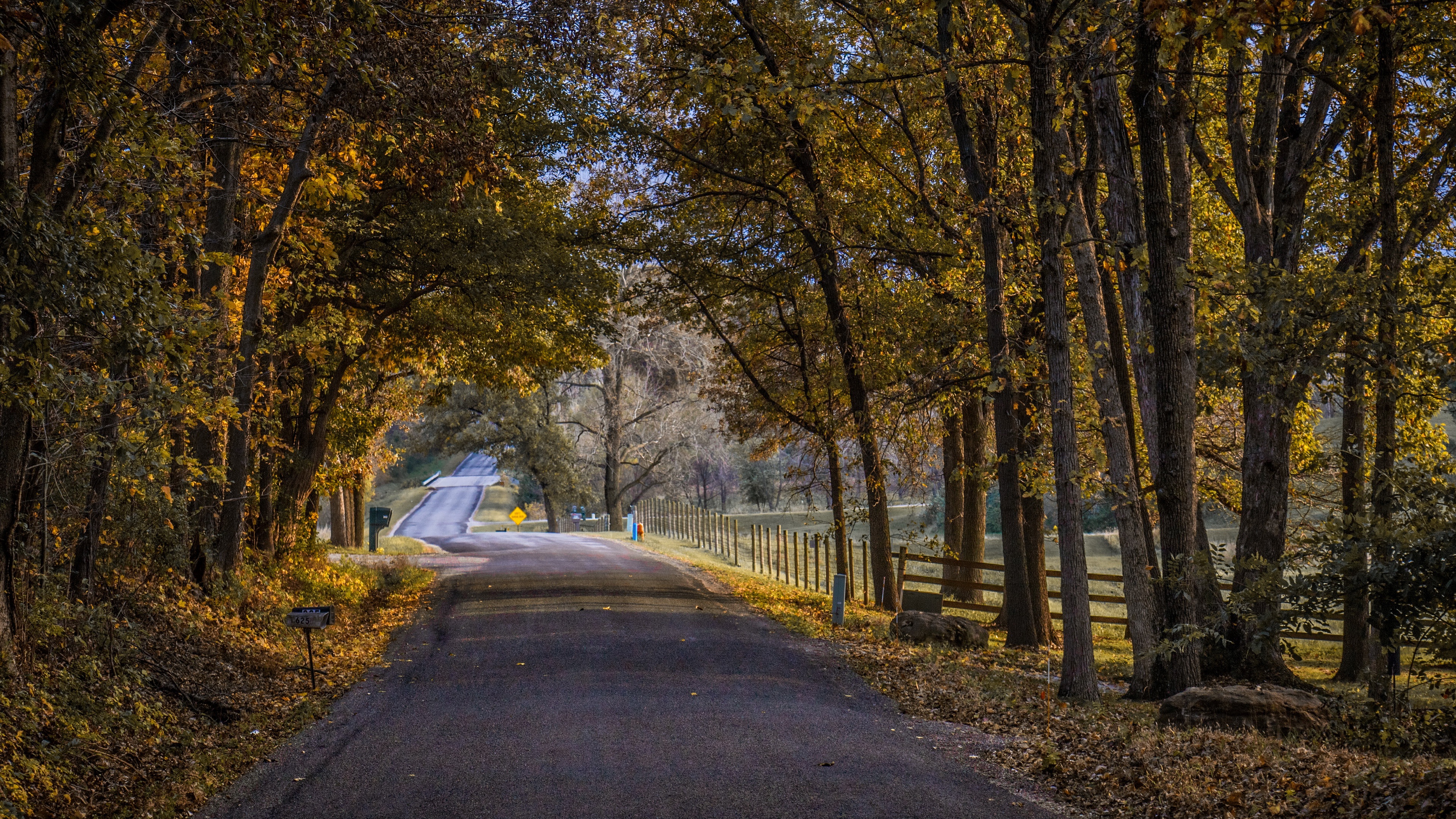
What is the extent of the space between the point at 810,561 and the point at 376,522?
56.5 feet

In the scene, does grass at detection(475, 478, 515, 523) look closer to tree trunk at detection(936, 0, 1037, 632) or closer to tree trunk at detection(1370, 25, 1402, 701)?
tree trunk at detection(936, 0, 1037, 632)

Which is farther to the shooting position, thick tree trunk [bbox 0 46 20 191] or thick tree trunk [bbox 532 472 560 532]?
thick tree trunk [bbox 532 472 560 532]

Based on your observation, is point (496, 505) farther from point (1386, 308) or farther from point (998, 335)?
point (1386, 308)

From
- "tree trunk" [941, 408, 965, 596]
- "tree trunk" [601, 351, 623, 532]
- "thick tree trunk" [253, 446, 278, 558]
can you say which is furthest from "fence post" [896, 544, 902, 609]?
"tree trunk" [601, 351, 623, 532]

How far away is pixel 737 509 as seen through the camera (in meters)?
88.4

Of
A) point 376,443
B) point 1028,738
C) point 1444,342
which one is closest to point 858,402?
point 1028,738

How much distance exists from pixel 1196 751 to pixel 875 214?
12.6 metres

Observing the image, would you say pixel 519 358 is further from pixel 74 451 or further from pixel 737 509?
pixel 737 509

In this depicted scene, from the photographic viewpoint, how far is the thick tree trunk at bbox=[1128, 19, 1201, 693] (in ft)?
36.4

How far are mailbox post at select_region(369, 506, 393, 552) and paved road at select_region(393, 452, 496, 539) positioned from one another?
9.06 meters

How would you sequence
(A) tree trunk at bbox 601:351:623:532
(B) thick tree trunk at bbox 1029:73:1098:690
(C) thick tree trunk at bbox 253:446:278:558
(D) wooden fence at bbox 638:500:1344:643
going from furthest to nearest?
1. (A) tree trunk at bbox 601:351:623:532
2. (D) wooden fence at bbox 638:500:1344:643
3. (C) thick tree trunk at bbox 253:446:278:558
4. (B) thick tree trunk at bbox 1029:73:1098:690

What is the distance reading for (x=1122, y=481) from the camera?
12102 mm

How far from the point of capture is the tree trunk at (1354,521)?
7078mm

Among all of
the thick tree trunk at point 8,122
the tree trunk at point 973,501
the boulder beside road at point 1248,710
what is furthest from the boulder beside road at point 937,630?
the thick tree trunk at point 8,122
